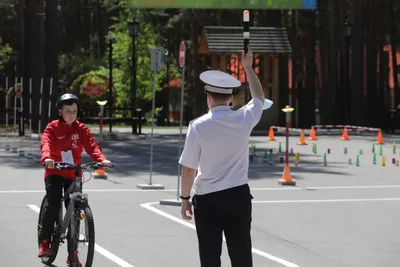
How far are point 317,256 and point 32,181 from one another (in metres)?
10.9

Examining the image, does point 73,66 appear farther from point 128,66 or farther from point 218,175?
point 218,175

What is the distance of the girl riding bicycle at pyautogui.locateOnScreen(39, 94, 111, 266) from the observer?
10.5 m

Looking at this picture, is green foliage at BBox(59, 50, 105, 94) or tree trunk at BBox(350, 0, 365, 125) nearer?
tree trunk at BBox(350, 0, 365, 125)

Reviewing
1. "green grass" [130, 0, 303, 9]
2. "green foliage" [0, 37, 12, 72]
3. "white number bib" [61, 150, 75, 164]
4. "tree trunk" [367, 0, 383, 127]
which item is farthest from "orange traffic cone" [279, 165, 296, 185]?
"green foliage" [0, 37, 12, 72]

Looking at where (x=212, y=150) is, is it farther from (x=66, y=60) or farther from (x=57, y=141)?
(x=66, y=60)

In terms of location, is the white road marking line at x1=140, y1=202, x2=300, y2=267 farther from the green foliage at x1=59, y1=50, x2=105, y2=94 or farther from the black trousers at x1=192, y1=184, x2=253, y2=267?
the green foliage at x1=59, y1=50, x2=105, y2=94

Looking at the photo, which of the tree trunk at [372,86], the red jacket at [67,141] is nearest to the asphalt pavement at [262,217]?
the red jacket at [67,141]

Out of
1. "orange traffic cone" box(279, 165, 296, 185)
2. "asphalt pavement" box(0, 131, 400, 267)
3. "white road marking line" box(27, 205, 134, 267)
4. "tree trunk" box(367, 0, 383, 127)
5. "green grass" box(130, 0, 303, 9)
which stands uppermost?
"green grass" box(130, 0, 303, 9)

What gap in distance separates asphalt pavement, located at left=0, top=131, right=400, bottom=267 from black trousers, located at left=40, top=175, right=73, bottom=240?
1.93 feet

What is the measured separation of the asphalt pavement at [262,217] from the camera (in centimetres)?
1175

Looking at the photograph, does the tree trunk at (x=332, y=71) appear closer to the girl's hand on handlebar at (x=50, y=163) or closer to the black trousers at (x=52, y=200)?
the black trousers at (x=52, y=200)

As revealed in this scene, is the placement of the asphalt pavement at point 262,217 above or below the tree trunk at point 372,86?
below

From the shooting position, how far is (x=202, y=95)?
217 ft

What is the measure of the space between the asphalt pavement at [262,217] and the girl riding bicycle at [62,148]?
27.4 inches
